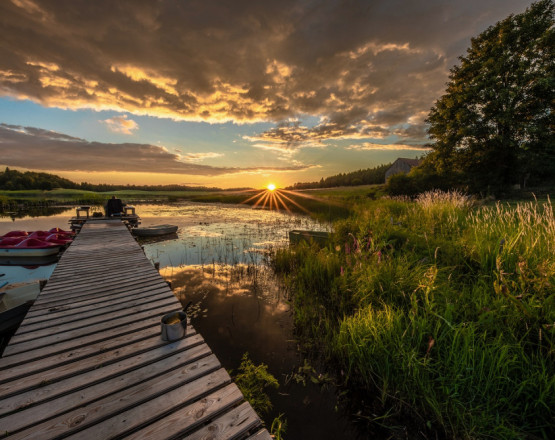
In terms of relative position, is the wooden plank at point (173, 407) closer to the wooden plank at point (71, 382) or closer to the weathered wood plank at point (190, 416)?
the weathered wood plank at point (190, 416)

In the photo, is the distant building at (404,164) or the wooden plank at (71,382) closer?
the wooden plank at (71,382)

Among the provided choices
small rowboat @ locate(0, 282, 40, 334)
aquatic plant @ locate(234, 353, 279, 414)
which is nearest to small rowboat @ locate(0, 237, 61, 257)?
small rowboat @ locate(0, 282, 40, 334)

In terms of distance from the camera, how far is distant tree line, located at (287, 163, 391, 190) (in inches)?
3260

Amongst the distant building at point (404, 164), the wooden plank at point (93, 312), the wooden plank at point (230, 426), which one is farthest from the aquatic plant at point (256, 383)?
the distant building at point (404, 164)

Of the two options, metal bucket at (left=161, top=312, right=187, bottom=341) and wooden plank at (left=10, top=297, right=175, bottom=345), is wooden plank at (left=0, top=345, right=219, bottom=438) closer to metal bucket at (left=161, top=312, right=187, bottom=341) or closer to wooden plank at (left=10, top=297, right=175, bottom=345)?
metal bucket at (left=161, top=312, right=187, bottom=341)

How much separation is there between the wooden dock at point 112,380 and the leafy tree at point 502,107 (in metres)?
28.7

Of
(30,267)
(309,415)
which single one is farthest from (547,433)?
(30,267)

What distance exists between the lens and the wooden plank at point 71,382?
2303 millimetres

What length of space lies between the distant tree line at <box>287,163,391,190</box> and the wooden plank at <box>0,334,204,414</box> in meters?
83.8

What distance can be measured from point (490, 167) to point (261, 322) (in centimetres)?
2941

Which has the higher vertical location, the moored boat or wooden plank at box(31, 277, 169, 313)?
wooden plank at box(31, 277, 169, 313)

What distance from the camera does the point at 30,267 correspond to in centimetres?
1001

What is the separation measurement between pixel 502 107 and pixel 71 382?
32.8 m

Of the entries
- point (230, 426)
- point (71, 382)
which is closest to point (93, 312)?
point (71, 382)
